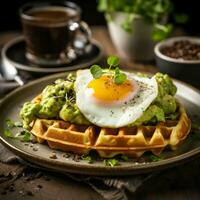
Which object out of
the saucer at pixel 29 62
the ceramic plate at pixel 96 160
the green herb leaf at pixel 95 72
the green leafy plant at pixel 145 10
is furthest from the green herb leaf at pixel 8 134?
the green leafy plant at pixel 145 10

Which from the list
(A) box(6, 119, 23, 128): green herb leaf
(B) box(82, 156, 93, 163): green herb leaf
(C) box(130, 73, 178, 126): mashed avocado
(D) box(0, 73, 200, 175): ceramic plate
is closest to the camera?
(D) box(0, 73, 200, 175): ceramic plate

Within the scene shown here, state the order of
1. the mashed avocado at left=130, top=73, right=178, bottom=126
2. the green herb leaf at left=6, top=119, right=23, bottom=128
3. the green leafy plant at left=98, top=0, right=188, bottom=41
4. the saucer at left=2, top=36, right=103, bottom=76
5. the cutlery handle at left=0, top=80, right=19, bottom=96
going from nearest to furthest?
the mashed avocado at left=130, top=73, right=178, bottom=126 → the green herb leaf at left=6, top=119, right=23, bottom=128 → the cutlery handle at left=0, top=80, right=19, bottom=96 → the saucer at left=2, top=36, right=103, bottom=76 → the green leafy plant at left=98, top=0, right=188, bottom=41

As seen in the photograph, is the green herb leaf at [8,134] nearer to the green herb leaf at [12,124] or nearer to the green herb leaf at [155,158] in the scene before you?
the green herb leaf at [12,124]

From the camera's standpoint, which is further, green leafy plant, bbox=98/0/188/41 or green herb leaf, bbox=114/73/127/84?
green leafy plant, bbox=98/0/188/41

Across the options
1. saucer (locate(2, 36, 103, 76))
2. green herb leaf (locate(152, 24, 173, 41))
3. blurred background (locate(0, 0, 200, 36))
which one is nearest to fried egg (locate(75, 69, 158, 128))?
saucer (locate(2, 36, 103, 76))

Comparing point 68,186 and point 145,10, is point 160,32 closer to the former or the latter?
point 145,10

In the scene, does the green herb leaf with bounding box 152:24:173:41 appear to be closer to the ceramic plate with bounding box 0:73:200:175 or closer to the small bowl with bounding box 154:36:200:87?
the small bowl with bounding box 154:36:200:87

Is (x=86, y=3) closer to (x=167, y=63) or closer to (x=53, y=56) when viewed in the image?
(x=53, y=56)

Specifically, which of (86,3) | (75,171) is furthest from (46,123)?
(86,3)
